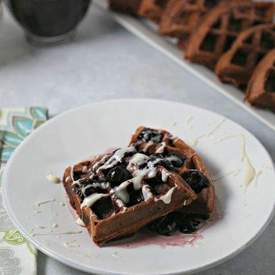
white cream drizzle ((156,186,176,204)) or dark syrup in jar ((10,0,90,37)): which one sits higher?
white cream drizzle ((156,186,176,204))

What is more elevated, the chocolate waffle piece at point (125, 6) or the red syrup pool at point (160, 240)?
the red syrup pool at point (160, 240)

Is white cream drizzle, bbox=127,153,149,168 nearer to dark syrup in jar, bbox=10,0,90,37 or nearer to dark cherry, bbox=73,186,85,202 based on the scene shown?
dark cherry, bbox=73,186,85,202

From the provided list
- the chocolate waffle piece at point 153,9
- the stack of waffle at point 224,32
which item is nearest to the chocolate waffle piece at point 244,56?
the stack of waffle at point 224,32

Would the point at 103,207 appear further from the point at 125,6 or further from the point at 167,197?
the point at 125,6

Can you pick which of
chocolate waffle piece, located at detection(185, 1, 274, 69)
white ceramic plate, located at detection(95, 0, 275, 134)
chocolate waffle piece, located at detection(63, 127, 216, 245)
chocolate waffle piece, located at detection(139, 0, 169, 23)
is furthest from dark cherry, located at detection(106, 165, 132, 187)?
chocolate waffle piece, located at detection(139, 0, 169, 23)

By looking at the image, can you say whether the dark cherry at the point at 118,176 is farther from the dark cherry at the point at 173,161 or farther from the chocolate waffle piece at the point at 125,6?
the chocolate waffle piece at the point at 125,6

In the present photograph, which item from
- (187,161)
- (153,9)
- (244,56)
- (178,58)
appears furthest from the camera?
(153,9)

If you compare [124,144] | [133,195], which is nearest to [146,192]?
[133,195]
